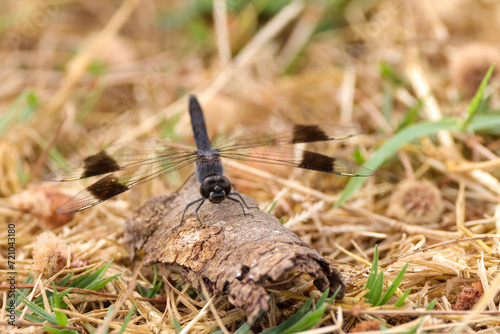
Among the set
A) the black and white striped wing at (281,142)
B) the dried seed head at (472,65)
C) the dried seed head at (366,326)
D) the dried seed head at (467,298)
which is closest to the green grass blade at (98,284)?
the black and white striped wing at (281,142)

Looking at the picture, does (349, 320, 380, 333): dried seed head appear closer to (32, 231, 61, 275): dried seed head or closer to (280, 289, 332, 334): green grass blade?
(280, 289, 332, 334): green grass blade

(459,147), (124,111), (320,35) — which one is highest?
A: (320,35)

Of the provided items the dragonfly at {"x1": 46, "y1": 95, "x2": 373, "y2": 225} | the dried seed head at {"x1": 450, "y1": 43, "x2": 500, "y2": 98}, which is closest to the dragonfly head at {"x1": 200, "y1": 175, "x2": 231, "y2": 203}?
the dragonfly at {"x1": 46, "y1": 95, "x2": 373, "y2": 225}

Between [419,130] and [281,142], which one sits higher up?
[281,142]

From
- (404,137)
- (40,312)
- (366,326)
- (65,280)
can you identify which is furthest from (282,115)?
(40,312)

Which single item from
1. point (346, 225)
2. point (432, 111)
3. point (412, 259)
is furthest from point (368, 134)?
point (412, 259)

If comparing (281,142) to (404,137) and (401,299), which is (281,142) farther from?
(401,299)

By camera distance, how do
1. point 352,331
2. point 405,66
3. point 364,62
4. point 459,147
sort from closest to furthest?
point 352,331 < point 459,147 < point 405,66 < point 364,62

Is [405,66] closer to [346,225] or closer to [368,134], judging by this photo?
[368,134]
